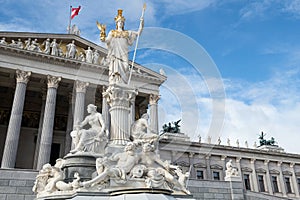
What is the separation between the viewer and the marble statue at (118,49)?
1329 centimetres

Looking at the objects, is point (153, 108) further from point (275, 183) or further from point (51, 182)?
point (51, 182)

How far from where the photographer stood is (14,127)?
27.1 meters

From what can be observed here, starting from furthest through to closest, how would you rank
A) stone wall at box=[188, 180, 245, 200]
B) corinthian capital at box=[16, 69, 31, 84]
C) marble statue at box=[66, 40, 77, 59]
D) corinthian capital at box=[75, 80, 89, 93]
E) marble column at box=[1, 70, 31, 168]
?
marble statue at box=[66, 40, 77, 59] < corinthian capital at box=[75, 80, 89, 93] < corinthian capital at box=[16, 69, 31, 84] < marble column at box=[1, 70, 31, 168] < stone wall at box=[188, 180, 245, 200]

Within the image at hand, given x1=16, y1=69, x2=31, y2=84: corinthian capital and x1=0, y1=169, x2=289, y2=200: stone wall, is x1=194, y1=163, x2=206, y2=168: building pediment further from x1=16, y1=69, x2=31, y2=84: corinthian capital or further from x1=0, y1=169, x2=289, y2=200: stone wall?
x1=16, y1=69, x2=31, y2=84: corinthian capital

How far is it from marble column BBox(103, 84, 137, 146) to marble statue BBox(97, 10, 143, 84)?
58cm

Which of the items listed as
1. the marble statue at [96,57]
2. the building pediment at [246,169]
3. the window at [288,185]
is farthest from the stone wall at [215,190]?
the window at [288,185]

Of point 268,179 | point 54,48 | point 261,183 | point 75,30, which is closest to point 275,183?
point 268,179

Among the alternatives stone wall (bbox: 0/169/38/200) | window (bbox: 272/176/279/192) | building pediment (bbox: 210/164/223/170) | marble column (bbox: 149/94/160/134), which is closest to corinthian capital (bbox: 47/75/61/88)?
marble column (bbox: 149/94/160/134)

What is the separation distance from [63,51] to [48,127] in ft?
34.1

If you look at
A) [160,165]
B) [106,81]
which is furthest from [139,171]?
[106,81]

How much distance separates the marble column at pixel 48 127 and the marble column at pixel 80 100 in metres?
2.15

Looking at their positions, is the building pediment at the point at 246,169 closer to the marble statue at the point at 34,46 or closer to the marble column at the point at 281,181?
the marble column at the point at 281,181

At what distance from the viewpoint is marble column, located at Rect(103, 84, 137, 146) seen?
1228 cm

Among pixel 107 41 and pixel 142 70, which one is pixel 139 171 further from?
pixel 142 70
